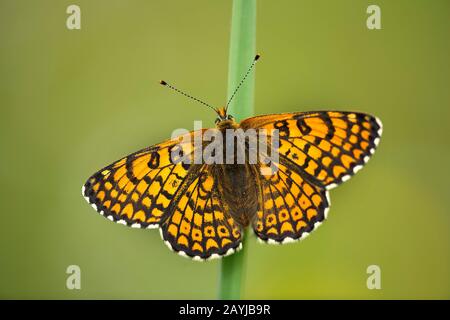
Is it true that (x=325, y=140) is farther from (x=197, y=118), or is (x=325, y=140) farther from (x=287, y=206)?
(x=197, y=118)

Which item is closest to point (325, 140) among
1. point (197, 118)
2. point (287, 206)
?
point (287, 206)

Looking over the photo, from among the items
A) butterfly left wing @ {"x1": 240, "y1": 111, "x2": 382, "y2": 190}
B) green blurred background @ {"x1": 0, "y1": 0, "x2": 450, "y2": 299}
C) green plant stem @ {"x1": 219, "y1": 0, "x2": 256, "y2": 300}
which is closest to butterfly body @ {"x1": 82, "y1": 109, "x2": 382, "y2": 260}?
butterfly left wing @ {"x1": 240, "y1": 111, "x2": 382, "y2": 190}

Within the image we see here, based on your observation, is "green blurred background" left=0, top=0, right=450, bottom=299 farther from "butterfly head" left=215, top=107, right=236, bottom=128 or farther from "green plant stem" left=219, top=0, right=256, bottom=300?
"green plant stem" left=219, top=0, right=256, bottom=300

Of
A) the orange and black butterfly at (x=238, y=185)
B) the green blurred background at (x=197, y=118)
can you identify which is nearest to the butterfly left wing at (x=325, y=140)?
the orange and black butterfly at (x=238, y=185)

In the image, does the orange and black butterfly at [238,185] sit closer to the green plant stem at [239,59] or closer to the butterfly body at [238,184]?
the butterfly body at [238,184]
